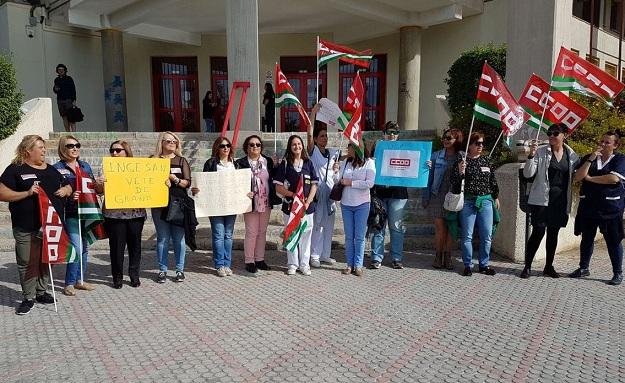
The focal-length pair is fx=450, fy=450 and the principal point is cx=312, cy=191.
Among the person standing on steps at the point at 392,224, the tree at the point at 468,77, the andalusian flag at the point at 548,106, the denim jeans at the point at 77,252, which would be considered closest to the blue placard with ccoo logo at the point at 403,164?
the person standing on steps at the point at 392,224

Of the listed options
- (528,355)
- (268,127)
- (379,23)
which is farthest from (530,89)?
(268,127)

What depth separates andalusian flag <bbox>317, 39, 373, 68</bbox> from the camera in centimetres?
696

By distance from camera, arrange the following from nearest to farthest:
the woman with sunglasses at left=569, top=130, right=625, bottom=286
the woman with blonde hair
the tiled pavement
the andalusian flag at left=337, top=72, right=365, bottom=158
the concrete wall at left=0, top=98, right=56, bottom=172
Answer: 1. the tiled pavement
2. the woman with blonde hair
3. the woman with sunglasses at left=569, top=130, right=625, bottom=286
4. the andalusian flag at left=337, top=72, right=365, bottom=158
5. the concrete wall at left=0, top=98, right=56, bottom=172

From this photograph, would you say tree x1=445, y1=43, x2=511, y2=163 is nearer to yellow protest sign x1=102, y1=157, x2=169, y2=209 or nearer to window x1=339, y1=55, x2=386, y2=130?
window x1=339, y1=55, x2=386, y2=130

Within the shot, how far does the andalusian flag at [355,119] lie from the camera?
559cm

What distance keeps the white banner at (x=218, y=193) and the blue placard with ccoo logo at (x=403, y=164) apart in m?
1.82

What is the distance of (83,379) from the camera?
3230mm

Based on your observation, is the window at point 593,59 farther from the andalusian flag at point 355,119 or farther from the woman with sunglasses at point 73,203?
the woman with sunglasses at point 73,203

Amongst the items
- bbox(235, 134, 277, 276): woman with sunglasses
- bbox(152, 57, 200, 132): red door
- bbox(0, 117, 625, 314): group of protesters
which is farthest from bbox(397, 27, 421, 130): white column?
bbox(235, 134, 277, 276): woman with sunglasses

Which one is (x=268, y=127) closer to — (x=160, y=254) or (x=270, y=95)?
(x=270, y=95)

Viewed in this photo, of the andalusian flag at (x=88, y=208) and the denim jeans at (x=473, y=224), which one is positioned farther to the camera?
the denim jeans at (x=473, y=224)

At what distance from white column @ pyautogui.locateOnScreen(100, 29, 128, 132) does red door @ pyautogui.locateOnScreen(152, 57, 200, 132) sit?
1.65m

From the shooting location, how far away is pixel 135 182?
509 centimetres

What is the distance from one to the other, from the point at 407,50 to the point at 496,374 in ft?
43.1
